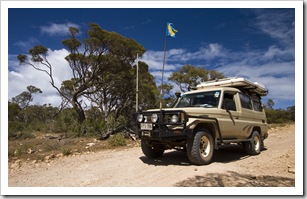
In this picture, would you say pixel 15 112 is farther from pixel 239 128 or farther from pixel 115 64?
pixel 239 128

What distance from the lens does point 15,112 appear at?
30.9 meters

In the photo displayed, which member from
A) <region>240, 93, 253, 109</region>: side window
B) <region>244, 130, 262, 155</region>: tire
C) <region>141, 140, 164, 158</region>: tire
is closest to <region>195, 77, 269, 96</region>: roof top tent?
<region>240, 93, 253, 109</region>: side window

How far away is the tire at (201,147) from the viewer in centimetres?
536

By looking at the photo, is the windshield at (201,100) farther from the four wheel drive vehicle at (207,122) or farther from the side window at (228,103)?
the side window at (228,103)

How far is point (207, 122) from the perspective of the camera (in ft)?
18.6

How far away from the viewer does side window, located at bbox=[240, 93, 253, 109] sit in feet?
24.1

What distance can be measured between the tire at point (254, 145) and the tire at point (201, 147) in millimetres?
2150

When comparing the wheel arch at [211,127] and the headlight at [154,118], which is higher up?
the headlight at [154,118]

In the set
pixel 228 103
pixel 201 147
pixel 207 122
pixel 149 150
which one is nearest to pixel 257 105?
pixel 228 103

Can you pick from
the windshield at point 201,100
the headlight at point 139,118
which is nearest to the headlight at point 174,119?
the headlight at point 139,118

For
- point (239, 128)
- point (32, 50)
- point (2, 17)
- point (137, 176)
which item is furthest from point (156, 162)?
point (32, 50)

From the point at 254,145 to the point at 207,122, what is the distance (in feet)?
8.96

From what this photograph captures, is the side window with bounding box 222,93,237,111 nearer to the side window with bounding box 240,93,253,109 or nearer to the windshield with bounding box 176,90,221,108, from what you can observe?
the windshield with bounding box 176,90,221,108

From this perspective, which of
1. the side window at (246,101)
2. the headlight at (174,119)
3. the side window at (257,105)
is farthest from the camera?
the side window at (257,105)
